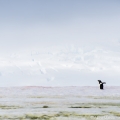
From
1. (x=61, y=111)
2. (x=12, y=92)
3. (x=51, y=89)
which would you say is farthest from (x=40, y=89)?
(x=61, y=111)

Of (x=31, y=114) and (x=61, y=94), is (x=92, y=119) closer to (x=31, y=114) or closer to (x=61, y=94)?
(x=31, y=114)

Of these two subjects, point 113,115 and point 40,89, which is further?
point 40,89

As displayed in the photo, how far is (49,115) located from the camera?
2998 mm

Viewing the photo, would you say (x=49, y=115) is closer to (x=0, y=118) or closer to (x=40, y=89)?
(x=0, y=118)

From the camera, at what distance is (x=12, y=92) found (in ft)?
18.4

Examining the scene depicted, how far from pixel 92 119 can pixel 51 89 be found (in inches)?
122

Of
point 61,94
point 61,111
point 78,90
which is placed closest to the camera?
point 61,111

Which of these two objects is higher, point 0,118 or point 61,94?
point 61,94

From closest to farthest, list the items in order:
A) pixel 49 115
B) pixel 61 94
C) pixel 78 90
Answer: pixel 49 115 < pixel 61 94 < pixel 78 90

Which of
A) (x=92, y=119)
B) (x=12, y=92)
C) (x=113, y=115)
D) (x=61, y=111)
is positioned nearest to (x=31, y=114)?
(x=61, y=111)

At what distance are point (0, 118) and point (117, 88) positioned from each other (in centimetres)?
377

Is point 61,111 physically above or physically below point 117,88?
below

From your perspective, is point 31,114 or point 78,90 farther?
point 78,90

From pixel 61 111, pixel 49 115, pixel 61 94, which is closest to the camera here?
pixel 49 115
